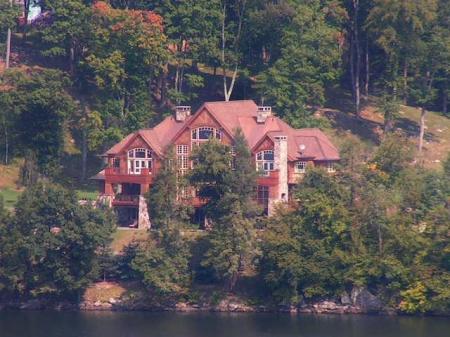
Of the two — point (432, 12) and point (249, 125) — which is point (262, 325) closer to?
point (249, 125)

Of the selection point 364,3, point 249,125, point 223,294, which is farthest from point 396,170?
point 364,3

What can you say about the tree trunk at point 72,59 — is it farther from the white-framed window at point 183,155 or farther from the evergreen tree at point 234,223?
the evergreen tree at point 234,223

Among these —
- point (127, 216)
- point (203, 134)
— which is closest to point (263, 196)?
point (203, 134)

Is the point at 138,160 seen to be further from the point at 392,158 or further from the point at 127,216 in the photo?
the point at 392,158

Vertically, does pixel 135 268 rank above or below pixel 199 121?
below

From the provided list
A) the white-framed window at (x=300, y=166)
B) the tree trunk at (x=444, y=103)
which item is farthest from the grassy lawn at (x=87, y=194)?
the tree trunk at (x=444, y=103)
